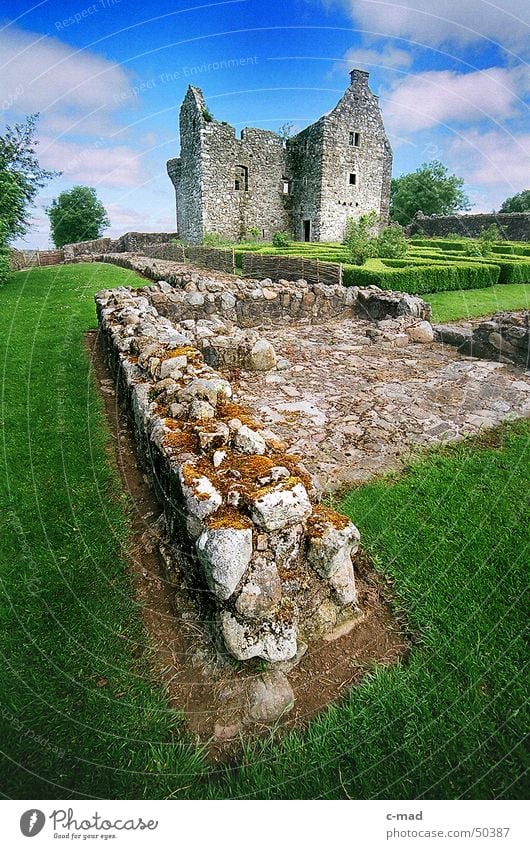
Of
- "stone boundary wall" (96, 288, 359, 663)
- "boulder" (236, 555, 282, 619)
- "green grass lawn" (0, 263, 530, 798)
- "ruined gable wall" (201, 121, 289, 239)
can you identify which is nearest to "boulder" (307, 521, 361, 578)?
"stone boundary wall" (96, 288, 359, 663)

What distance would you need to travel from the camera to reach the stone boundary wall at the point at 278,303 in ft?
35.9

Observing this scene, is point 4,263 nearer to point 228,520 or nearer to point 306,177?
point 228,520

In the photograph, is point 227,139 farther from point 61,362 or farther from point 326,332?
point 61,362

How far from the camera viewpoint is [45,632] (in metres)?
3.02

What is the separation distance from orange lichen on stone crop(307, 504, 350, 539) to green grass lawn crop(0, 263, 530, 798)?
674mm

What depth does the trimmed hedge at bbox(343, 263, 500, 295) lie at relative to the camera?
14.6 meters

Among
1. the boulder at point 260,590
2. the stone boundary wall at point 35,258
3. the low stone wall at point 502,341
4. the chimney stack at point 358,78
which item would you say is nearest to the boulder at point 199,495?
the boulder at point 260,590

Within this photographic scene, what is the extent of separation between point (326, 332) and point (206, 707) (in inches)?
368

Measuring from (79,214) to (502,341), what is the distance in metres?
41.2

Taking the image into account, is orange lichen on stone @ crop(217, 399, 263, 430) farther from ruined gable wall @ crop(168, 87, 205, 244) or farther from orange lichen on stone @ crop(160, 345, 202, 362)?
ruined gable wall @ crop(168, 87, 205, 244)

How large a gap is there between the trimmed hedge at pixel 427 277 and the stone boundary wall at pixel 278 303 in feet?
6.86

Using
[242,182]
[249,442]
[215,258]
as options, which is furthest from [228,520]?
[242,182]

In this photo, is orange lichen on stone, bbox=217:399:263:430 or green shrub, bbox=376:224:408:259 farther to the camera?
green shrub, bbox=376:224:408:259

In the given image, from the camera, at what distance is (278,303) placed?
11703 mm
